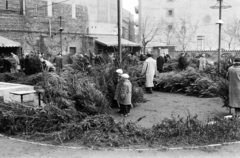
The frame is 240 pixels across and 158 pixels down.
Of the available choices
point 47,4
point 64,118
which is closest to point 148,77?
point 64,118

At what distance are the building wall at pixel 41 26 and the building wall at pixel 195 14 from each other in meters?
14.9

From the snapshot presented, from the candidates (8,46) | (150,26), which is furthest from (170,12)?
(8,46)

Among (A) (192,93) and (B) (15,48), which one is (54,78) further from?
(B) (15,48)

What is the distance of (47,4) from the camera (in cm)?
3042

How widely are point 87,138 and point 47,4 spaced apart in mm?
26607

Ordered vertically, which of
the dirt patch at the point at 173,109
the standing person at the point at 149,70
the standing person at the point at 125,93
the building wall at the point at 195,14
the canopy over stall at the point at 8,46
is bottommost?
the dirt patch at the point at 173,109

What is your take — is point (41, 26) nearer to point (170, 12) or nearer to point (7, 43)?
point (7, 43)

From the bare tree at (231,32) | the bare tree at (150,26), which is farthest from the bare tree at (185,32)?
the bare tree at (231,32)

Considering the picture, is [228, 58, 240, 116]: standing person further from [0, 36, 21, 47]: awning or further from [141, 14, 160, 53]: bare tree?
[141, 14, 160, 53]: bare tree

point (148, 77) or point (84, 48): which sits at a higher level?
point (84, 48)

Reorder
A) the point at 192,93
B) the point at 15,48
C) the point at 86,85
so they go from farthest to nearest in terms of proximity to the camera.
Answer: the point at 15,48
the point at 192,93
the point at 86,85

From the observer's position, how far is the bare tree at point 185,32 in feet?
147

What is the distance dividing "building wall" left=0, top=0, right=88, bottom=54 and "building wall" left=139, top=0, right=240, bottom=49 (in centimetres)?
1485

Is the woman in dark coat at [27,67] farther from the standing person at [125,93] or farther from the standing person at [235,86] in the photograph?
the standing person at [235,86]
